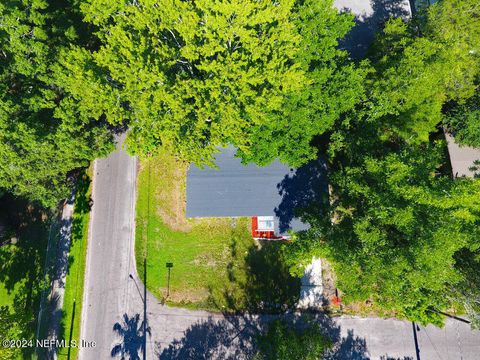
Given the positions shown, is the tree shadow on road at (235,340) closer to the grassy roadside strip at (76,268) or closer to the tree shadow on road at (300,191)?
the grassy roadside strip at (76,268)

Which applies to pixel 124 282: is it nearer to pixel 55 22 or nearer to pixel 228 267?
pixel 228 267

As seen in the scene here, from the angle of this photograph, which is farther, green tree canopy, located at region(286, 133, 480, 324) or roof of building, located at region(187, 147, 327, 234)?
roof of building, located at region(187, 147, 327, 234)

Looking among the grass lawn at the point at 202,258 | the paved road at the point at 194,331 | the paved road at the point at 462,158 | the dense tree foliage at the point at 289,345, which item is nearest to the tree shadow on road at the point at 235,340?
the paved road at the point at 194,331

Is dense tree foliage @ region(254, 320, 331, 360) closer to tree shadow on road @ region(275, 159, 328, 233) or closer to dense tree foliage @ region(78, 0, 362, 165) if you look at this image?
tree shadow on road @ region(275, 159, 328, 233)

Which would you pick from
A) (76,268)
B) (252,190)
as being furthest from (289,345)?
(76,268)

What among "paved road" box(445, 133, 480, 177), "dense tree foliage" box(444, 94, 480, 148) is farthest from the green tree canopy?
"paved road" box(445, 133, 480, 177)

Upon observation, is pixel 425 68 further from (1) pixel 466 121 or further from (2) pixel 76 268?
(2) pixel 76 268

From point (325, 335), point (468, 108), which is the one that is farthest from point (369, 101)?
point (325, 335)
